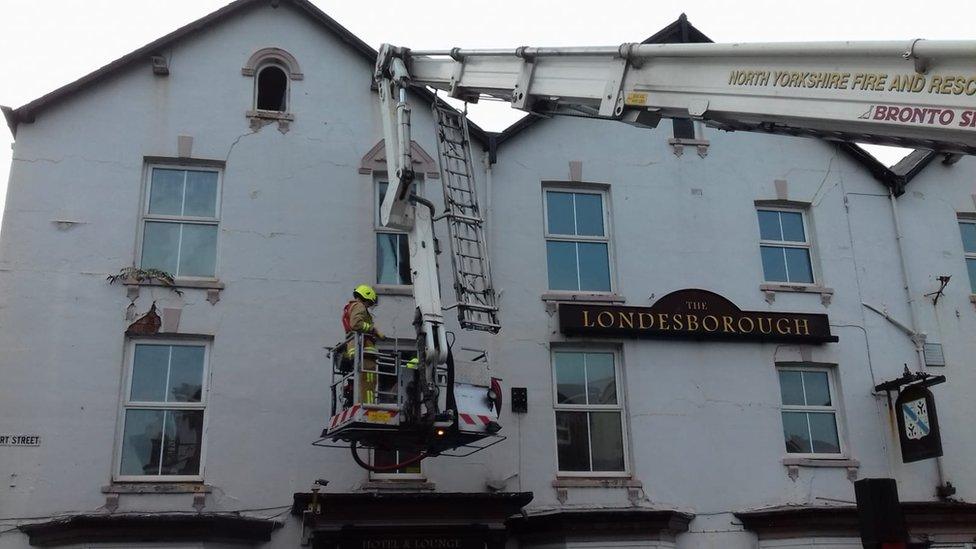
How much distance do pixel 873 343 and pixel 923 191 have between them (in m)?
3.14

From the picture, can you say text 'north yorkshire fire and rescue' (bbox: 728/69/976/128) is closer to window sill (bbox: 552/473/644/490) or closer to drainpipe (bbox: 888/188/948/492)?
window sill (bbox: 552/473/644/490)

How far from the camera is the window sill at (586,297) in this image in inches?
577

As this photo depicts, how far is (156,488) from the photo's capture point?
12602 mm

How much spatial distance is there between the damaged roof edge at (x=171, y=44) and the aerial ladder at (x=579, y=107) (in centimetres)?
232

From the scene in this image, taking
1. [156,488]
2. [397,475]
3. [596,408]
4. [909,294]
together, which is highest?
[909,294]

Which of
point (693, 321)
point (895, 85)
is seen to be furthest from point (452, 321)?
point (895, 85)

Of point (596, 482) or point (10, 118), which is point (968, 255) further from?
point (10, 118)

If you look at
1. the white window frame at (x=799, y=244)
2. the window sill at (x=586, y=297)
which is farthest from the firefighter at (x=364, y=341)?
the white window frame at (x=799, y=244)

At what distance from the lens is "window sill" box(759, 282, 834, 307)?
15.4m

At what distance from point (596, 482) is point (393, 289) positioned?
407 cm

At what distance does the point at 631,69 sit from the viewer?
9344mm

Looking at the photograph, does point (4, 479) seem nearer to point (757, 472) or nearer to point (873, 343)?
point (757, 472)

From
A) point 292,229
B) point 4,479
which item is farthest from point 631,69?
point 4,479

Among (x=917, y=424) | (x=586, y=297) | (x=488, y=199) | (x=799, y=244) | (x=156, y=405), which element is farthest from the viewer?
(x=799, y=244)
